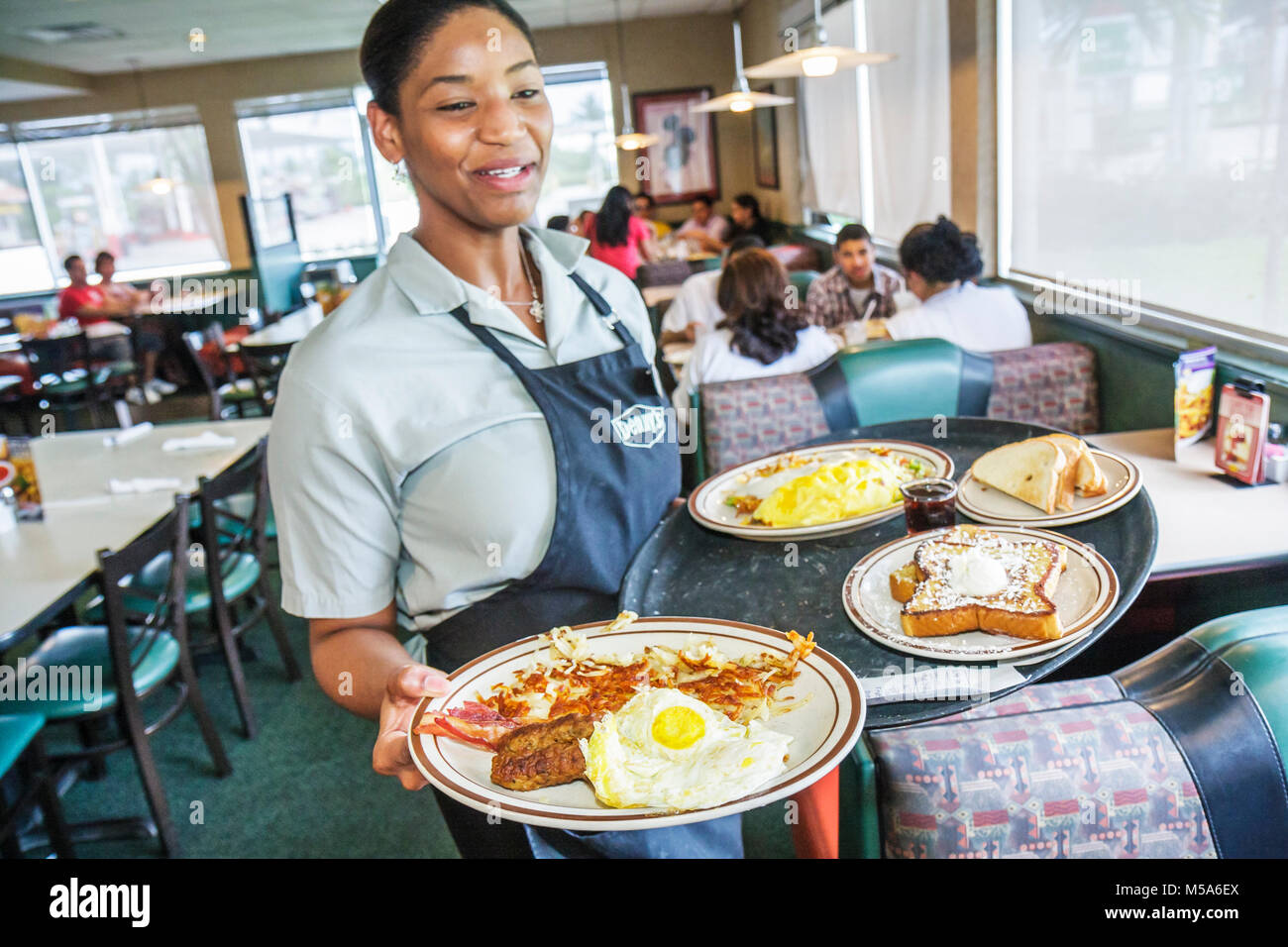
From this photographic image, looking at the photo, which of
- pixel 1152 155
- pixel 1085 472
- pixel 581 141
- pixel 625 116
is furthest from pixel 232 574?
pixel 581 141

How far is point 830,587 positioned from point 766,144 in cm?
939

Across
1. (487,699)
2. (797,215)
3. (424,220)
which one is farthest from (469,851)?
(797,215)

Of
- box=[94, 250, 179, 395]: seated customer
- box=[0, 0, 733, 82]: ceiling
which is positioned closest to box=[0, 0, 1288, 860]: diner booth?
box=[94, 250, 179, 395]: seated customer

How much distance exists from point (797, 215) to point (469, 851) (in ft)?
27.7

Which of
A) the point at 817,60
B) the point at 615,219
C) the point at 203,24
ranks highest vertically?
the point at 203,24

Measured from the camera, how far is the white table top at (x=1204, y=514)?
1.76 m

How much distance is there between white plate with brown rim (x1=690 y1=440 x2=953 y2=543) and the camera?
4.94 feet

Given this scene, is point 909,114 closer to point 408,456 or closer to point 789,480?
point 789,480

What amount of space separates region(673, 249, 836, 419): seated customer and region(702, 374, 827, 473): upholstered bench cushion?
0.40 m

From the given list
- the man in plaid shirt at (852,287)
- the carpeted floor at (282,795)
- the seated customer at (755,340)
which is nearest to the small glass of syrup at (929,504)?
the carpeted floor at (282,795)

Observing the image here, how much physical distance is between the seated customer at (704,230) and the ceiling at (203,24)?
2.14 m

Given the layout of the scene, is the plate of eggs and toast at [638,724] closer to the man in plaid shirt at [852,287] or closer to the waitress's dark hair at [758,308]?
the waitress's dark hair at [758,308]

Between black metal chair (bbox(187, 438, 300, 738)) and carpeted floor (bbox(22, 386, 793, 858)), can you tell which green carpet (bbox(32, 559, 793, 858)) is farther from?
black metal chair (bbox(187, 438, 300, 738))

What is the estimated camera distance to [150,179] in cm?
1120
